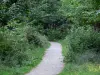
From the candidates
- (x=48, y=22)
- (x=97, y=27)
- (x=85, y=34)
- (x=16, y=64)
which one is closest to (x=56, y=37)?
(x=48, y=22)

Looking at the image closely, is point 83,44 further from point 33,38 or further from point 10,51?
point 33,38

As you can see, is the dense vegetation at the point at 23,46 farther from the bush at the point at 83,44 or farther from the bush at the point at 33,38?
the bush at the point at 33,38

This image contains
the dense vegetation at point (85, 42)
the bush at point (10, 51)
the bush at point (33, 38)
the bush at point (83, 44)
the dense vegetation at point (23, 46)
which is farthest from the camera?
the bush at point (33, 38)

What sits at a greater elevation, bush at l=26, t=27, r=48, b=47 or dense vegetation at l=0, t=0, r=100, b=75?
dense vegetation at l=0, t=0, r=100, b=75

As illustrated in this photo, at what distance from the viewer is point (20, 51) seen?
15312mm

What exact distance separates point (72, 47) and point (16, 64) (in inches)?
180

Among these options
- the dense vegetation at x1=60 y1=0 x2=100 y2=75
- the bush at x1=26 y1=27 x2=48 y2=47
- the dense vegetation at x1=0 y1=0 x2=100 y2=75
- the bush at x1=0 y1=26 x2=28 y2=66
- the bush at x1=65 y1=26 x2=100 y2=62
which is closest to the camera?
the dense vegetation at x1=0 y1=0 x2=100 y2=75

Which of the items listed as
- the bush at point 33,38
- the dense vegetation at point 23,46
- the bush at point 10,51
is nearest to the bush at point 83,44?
the dense vegetation at point 23,46

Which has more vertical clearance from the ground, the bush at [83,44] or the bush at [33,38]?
the bush at [83,44]

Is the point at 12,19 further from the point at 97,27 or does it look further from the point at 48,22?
the point at 48,22

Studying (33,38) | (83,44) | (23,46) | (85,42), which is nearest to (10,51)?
(23,46)

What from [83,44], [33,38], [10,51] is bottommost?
[33,38]

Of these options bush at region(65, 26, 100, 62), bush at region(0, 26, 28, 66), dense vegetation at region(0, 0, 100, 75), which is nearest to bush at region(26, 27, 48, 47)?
dense vegetation at region(0, 0, 100, 75)

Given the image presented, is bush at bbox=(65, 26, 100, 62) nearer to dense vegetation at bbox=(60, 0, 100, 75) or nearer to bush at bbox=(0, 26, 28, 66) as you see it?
dense vegetation at bbox=(60, 0, 100, 75)
